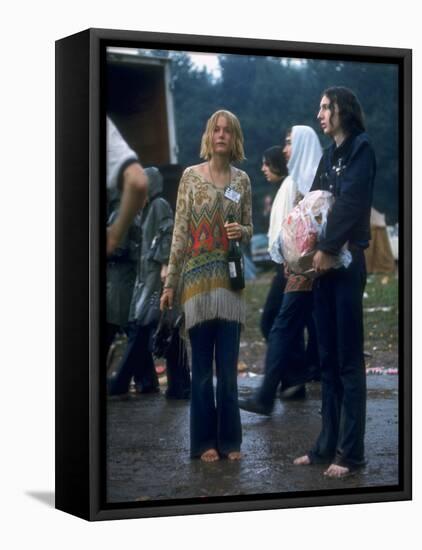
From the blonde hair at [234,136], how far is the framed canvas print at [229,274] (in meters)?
0.01

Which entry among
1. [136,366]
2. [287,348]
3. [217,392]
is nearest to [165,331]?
[136,366]

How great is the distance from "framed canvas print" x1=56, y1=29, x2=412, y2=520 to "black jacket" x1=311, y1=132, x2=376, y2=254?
1cm

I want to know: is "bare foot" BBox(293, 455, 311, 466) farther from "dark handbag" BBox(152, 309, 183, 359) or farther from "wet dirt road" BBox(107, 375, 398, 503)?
"dark handbag" BBox(152, 309, 183, 359)

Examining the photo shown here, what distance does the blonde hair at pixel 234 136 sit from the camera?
10969mm

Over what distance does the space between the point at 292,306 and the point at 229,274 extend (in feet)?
1.71

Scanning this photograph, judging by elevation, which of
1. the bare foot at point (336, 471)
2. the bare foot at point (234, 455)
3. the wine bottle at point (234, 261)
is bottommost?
the bare foot at point (336, 471)

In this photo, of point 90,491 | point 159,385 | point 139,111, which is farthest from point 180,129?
point 90,491

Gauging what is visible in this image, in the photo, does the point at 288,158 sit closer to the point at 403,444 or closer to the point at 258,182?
the point at 258,182

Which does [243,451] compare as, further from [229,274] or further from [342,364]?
[229,274]

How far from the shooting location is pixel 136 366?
10.8 m

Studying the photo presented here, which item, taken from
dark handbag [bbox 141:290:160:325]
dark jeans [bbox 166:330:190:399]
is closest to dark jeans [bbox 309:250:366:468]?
dark jeans [bbox 166:330:190:399]

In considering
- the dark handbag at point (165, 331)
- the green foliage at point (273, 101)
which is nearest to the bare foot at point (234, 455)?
the dark handbag at point (165, 331)

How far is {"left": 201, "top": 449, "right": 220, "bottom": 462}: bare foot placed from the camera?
36.0 feet

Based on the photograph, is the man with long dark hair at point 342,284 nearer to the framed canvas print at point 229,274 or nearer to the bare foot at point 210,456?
the framed canvas print at point 229,274
